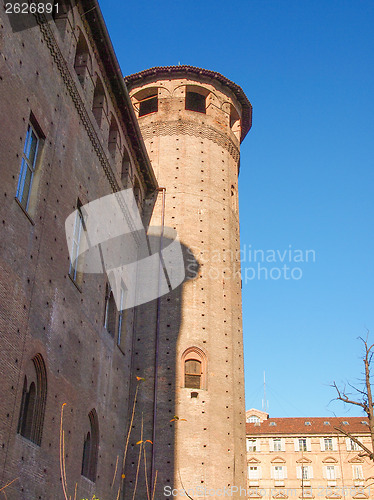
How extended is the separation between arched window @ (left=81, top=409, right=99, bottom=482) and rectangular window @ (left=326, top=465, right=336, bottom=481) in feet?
113

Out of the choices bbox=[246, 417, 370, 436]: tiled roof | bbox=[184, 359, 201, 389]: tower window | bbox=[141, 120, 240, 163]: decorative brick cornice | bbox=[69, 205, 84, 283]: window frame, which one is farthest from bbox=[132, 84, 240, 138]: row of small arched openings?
bbox=[246, 417, 370, 436]: tiled roof

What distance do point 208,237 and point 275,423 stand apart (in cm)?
3186

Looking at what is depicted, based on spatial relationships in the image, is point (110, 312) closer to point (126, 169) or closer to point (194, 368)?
point (194, 368)

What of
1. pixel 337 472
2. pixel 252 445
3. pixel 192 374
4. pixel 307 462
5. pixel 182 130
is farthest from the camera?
pixel 252 445

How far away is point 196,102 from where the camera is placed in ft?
77.1

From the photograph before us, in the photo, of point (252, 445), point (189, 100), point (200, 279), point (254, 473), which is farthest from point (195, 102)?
point (254, 473)

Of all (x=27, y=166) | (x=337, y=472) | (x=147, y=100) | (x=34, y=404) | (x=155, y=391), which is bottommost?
(x=34, y=404)

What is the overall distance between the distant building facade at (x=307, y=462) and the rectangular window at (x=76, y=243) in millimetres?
34426

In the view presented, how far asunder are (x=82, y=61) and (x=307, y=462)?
37.5 meters

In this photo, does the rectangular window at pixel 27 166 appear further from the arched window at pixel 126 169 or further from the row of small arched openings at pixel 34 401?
the arched window at pixel 126 169

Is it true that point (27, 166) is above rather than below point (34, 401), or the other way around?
above

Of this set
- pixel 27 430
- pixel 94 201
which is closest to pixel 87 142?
pixel 94 201

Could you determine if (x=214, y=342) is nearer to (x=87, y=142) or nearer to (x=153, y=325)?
(x=153, y=325)

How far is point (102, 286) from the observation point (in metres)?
15.2
